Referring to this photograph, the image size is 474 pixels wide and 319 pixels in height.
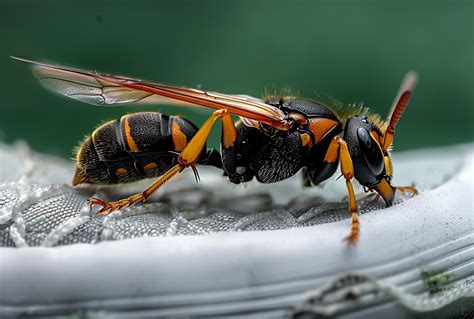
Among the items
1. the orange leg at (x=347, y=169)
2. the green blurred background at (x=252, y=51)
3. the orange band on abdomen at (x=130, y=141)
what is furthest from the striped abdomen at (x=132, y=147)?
the green blurred background at (x=252, y=51)

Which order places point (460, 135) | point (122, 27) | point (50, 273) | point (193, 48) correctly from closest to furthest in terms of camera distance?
point (50, 273)
point (460, 135)
point (193, 48)
point (122, 27)

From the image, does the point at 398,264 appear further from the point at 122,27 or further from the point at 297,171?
the point at 122,27

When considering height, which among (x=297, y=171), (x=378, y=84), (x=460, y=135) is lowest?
(x=460, y=135)

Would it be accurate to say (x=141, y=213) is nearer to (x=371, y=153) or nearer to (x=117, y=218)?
(x=117, y=218)

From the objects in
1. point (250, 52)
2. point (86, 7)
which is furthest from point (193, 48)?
point (86, 7)

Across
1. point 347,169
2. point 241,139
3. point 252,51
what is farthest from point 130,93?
point 252,51

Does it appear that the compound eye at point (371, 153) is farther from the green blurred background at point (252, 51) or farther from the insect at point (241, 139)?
the green blurred background at point (252, 51)

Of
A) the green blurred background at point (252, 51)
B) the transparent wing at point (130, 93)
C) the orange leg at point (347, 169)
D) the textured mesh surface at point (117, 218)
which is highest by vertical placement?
the transparent wing at point (130, 93)
